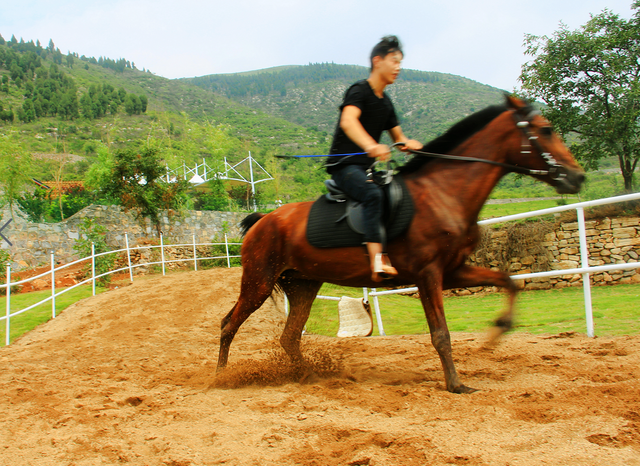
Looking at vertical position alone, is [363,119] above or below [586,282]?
above

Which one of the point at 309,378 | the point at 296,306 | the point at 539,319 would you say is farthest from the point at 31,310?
the point at 539,319

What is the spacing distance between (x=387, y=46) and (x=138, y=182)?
61.3ft

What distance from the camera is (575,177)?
3139mm

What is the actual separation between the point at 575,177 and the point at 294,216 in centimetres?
241

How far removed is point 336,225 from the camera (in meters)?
3.59

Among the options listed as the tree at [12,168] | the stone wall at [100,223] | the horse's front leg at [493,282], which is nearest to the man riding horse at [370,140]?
the horse's front leg at [493,282]

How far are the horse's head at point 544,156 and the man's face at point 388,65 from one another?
982 millimetres

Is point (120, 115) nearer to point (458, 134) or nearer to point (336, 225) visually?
point (336, 225)

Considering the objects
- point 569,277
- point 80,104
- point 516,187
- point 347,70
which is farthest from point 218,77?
point 569,277

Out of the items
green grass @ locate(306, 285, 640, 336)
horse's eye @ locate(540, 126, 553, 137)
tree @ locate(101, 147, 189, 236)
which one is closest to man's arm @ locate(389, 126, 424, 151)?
horse's eye @ locate(540, 126, 553, 137)

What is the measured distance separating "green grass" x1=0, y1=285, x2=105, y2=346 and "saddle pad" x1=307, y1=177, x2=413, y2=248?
6930 mm

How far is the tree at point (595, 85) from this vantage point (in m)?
17.4

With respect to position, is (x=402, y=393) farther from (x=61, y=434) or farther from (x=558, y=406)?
(x=61, y=434)

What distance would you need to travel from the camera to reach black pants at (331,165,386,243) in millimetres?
3236
